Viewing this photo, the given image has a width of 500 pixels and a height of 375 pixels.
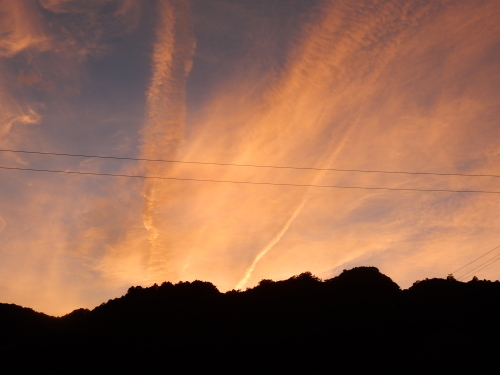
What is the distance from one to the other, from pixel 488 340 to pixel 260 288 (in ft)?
56.4

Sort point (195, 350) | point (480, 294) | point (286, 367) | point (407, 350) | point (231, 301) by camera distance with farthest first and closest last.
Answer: point (231, 301) → point (480, 294) → point (195, 350) → point (407, 350) → point (286, 367)

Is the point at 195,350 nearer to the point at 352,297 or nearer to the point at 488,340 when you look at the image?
the point at 352,297

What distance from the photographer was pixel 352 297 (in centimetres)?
3106

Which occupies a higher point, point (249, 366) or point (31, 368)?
point (31, 368)

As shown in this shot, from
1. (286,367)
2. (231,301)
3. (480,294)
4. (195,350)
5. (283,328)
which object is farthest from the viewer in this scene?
(231,301)

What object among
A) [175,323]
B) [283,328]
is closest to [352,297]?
[283,328]

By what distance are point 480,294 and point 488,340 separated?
6.24 m

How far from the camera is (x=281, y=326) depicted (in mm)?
27500

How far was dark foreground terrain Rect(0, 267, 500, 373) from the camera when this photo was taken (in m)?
23.3

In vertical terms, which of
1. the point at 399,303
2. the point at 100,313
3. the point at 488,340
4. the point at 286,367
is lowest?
the point at 488,340

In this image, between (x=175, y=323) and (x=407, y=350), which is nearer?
(x=407, y=350)

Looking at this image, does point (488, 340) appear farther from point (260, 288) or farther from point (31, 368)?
point (31, 368)

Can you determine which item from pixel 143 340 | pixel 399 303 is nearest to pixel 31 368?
pixel 143 340

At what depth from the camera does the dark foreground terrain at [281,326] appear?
76.3 ft
